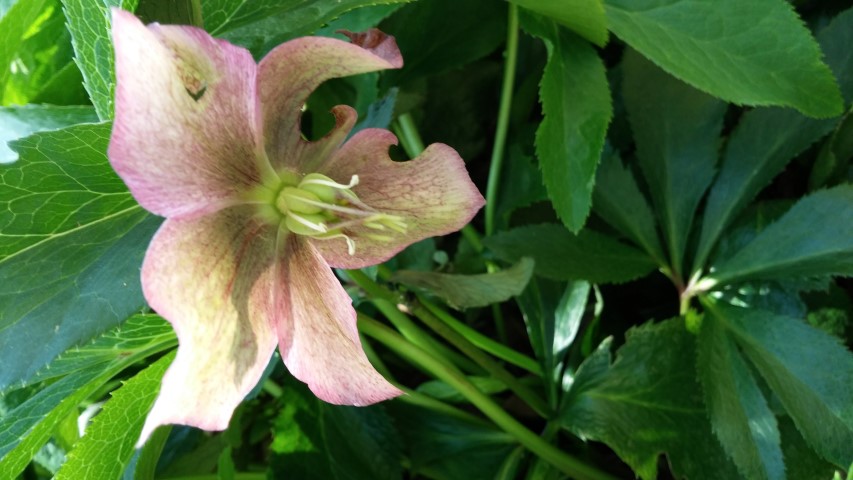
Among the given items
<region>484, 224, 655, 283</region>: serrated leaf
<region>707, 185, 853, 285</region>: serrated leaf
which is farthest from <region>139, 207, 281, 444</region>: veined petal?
<region>707, 185, 853, 285</region>: serrated leaf

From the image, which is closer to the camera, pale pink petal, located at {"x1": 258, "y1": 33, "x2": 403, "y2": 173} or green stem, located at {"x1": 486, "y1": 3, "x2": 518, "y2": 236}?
pale pink petal, located at {"x1": 258, "y1": 33, "x2": 403, "y2": 173}

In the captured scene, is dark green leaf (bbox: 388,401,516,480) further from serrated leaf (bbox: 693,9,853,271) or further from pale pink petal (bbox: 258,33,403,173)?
pale pink petal (bbox: 258,33,403,173)

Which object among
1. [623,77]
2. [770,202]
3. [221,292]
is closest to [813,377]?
[770,202]

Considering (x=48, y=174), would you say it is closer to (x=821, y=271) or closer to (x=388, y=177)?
(x=388, y=177)

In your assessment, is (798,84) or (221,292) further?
(798,84)

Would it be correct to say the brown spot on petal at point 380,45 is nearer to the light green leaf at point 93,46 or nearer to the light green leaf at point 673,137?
the light green leaf at point 93,46

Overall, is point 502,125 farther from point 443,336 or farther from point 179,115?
point 179,115
